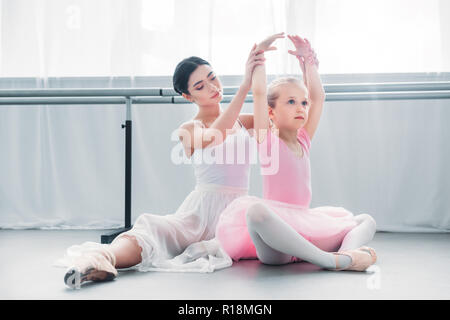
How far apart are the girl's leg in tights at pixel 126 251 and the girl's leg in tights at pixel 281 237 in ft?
0.86

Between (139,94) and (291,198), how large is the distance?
24.8 inches

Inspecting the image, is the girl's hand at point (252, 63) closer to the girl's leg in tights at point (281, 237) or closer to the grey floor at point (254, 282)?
the girl's leg in tights at point (281, 237)

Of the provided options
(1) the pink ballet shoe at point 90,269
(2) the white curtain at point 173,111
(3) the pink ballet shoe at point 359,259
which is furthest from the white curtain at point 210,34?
(1) the pink ballet shoe at point 90,269

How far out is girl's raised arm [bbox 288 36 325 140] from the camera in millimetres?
1171

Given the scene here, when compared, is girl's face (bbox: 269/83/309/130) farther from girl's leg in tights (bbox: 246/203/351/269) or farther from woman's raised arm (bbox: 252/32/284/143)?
girl's leg in tights (bbox: 246/203/351/269)

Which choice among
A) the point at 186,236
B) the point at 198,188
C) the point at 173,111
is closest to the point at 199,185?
the point at 198,188

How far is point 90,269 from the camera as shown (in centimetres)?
88

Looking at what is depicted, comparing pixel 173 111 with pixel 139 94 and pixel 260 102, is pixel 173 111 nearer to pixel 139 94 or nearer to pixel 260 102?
pixel 139 94

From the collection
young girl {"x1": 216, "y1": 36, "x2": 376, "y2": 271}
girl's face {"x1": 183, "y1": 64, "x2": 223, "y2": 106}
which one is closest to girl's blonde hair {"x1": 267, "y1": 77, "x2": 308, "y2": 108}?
young girl {"x1": 216, "y1": 36, "x2": 376, "y2": 271}

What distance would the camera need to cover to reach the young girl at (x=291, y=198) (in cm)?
104

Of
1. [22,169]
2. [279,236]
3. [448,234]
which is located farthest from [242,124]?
[22,169]

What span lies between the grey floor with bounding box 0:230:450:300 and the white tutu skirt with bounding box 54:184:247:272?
37 mm
